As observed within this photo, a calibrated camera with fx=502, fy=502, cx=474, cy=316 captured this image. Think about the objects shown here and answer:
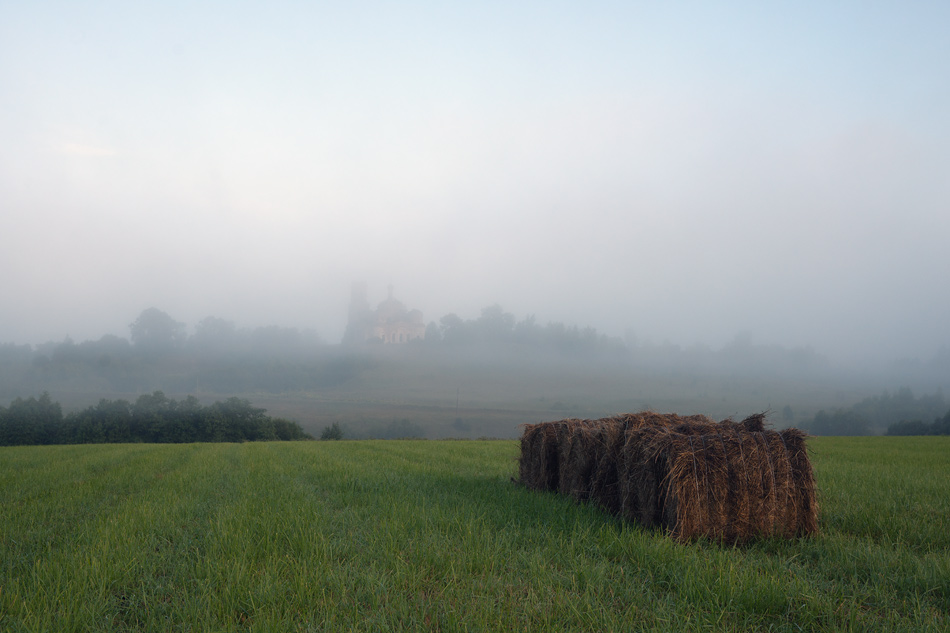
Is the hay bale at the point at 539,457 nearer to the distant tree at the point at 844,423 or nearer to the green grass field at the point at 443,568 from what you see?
the green grass field at the point at 443,568

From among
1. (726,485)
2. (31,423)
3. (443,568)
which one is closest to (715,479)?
(726,485)

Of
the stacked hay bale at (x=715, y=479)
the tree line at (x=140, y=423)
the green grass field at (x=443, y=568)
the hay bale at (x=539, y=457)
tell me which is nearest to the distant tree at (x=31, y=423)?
the tree line at (x=140, y=423)

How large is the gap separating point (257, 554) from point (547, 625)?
3.46 metres

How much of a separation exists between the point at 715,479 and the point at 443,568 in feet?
12.4

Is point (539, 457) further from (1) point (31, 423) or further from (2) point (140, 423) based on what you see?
(1) point (31, 423)

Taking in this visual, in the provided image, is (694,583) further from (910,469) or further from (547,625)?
(910,469)

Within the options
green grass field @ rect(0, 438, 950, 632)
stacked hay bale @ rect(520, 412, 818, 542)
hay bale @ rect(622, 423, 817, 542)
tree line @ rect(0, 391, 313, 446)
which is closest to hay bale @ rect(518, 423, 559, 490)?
green grass field @ rect(0, 438, 950, 632)

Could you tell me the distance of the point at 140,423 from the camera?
66.4 meters

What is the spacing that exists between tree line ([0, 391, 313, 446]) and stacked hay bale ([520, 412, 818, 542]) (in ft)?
227

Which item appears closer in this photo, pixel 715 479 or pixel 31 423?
pixel 715 479

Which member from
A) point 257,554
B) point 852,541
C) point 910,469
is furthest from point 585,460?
point 910,469

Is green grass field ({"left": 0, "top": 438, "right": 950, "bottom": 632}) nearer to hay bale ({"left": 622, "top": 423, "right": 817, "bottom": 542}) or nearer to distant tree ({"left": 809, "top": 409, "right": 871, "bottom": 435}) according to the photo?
hay bale ({"left": 622, "top": 423, "right": 817, "bottom": 542})

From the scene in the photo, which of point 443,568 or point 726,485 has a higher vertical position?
point 726,485

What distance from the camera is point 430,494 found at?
9.11 m
